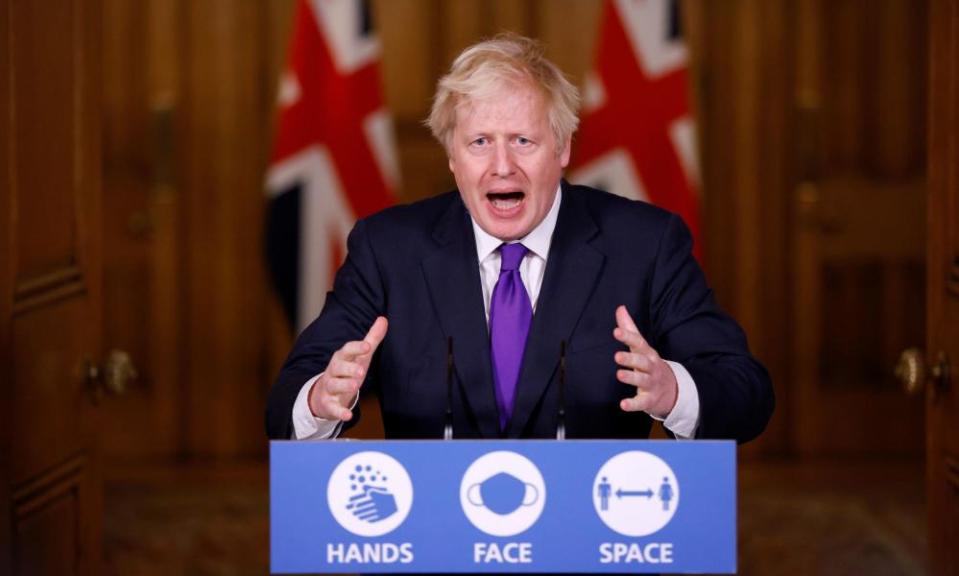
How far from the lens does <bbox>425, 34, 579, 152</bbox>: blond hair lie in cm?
256

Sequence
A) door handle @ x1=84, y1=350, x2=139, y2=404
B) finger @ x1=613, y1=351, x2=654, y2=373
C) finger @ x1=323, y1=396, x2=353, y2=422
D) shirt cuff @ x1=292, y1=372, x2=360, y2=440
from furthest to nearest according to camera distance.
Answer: door handle @ x1=84, y1=350, x2=139, y2=404 < shirt cuff @ x1=292, y1=372, x2=360, y2=440 < finger @ x1=323, y1=396, x2=353, y2=422 < finger @ x1=613, y1=351, x2=654, y2=373

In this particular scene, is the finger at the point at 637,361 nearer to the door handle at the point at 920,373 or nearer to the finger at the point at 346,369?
the finger at the point at 346,369

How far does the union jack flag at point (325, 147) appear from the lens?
566 centimetres

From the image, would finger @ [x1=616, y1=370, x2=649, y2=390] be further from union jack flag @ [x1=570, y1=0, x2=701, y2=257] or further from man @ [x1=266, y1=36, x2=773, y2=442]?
union jack flag @ [x1=570, y1=0, x2=701, y2=257]

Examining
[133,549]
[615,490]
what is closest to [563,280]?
[615,490]

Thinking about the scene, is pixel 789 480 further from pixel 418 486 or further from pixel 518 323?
pixel 418 486

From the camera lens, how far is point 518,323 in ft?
8.77

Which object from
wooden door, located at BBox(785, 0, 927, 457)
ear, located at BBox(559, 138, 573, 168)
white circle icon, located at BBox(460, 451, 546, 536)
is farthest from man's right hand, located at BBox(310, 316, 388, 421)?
wooden door, located at BBox(785, 0, 927, 457)

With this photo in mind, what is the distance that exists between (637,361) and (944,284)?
4.23ft

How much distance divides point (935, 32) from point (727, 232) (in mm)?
2736

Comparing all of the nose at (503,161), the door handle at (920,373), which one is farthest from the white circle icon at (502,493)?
the door handle at (920,373)

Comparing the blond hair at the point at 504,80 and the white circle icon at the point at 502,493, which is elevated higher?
the blond hair at the point at 504,80

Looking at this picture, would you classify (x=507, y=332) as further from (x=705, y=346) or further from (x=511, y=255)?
(x=705, y=346)

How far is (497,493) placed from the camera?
2072 mm
